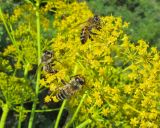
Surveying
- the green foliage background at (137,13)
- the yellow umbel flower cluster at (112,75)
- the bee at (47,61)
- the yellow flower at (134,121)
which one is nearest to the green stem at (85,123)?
the yellow umbel flower cluster at (112,75)

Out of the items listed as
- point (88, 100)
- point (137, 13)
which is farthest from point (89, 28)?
point (137, 13)

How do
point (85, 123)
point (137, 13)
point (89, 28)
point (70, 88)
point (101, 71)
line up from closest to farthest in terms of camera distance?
point (101, 71)
point (70, 88)
point (85, 123)
point (89, 28)
point (137, 13)

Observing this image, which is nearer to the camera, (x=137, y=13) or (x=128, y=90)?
(x=128, y=90)

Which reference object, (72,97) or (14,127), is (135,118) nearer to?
(72,97)

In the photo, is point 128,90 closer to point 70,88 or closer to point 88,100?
point 88,100

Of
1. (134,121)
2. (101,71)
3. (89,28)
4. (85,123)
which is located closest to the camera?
(101,71)

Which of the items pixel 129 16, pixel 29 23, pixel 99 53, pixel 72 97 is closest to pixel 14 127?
pixel 29 23

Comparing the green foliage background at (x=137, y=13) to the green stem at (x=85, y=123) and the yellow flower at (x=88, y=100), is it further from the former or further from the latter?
the yellow flower at (x=88, y=100)
